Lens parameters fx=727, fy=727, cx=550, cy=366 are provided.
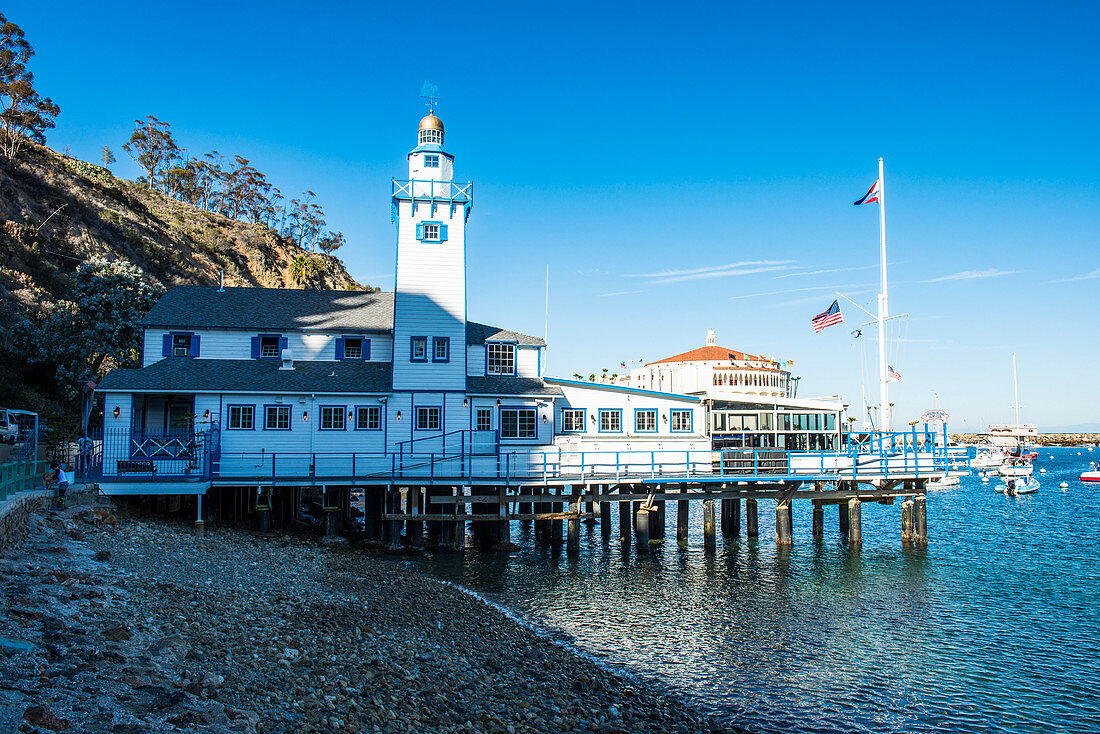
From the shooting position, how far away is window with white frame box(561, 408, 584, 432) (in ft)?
108

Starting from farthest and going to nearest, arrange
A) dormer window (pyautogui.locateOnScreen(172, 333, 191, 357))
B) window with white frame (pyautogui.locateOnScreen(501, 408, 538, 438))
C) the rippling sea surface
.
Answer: dormer window (pyautogui.locateOnScreen(172, 333, 191, 357)) → window with white frame (pyautogui.locateOnScreen(501, 408, 538, 438)) → the rippling sea surface

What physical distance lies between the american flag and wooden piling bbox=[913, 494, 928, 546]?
28.1 feet

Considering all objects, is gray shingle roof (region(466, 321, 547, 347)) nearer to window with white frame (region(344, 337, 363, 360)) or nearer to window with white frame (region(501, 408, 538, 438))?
window with white frame (region(501, 408, 538, 438))

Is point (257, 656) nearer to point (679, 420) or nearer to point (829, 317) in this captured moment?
point (679, 420)

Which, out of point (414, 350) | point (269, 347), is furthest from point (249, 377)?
point (414, 350)

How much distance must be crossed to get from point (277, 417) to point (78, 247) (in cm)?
3774

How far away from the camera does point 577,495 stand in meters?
28.6

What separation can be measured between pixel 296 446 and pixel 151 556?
1077 cm

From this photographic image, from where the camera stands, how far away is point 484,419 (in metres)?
31.8

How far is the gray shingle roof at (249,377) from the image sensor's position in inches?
1146

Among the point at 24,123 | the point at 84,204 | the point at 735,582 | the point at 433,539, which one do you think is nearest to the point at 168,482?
the point at 433,539

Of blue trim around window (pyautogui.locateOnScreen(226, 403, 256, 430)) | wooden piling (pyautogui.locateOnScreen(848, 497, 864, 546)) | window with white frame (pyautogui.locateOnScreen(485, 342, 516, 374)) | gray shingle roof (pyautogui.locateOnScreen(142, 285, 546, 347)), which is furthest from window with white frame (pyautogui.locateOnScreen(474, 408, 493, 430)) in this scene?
wooden piling (pyautogui.locateOnScreen(848, 497, 864, 546))

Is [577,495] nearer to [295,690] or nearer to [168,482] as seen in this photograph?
[168,482]

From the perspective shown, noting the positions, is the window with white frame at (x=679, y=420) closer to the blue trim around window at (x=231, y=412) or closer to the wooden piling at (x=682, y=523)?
the wooden piling at (x=682, y=523)
